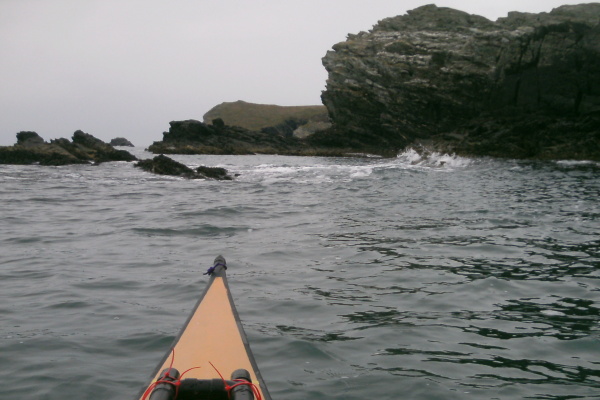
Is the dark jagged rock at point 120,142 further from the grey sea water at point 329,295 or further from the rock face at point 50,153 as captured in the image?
the grey sea water at point 329,295

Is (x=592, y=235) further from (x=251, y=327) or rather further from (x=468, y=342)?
(x=251, y=327)

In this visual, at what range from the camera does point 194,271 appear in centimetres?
841

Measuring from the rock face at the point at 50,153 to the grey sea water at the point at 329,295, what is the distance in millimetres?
24607

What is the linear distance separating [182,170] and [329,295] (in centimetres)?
2191

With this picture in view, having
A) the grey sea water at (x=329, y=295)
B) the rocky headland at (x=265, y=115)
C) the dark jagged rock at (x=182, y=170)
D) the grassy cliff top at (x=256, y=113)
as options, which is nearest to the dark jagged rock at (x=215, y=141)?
the rocky headland at (x=265, y=115)

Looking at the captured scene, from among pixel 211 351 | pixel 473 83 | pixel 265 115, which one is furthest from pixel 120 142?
pixel 211 351

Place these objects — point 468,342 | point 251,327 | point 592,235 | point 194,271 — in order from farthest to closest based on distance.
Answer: point 592,235, point 194,271, point 251,327, point 468,342

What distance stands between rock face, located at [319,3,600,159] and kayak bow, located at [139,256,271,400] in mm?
35249

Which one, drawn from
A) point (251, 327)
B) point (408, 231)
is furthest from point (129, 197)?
point (251, 327)

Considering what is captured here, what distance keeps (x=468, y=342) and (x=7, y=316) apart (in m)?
5.01

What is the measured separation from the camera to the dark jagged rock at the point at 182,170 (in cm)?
2664

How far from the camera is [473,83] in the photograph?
153ft

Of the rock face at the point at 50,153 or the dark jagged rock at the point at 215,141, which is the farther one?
the dark jagged rock at the point at 215,141

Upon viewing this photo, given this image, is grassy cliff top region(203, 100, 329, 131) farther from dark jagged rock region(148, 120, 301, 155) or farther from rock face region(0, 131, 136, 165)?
rock face region(0, 131, 136, 165)
